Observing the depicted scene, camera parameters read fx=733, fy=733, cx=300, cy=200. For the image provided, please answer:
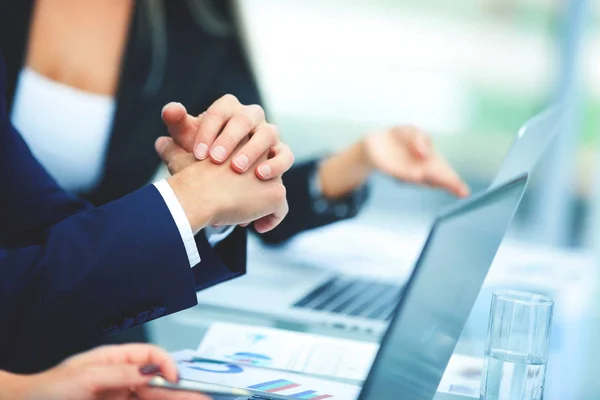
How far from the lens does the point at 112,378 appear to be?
0.57 meters

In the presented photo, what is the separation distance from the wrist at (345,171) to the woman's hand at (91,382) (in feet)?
3.19

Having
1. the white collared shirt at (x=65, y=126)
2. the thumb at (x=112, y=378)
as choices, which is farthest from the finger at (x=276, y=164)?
the white collared shirt at (x=65, y=126)

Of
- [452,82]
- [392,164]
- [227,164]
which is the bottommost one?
[227,164]

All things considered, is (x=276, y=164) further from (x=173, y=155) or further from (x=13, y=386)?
(x=13, y=386)

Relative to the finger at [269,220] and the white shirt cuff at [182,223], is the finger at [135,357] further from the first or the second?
the finger at [269,220]

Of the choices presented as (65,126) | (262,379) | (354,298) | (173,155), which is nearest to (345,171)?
(354,298)

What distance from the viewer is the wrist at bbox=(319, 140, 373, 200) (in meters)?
1.55

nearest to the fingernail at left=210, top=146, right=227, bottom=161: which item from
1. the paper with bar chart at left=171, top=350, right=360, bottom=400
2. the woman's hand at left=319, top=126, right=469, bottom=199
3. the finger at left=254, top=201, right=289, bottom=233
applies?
the finger at left=254, top=201, right=289, bottom=233

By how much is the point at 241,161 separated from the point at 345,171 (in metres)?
0.75

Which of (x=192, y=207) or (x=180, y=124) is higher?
(x=180, y=124)

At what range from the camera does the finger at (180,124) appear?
892 mm

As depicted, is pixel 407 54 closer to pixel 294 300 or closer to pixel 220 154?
pixel 294 300

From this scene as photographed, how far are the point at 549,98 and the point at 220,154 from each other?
2.79m

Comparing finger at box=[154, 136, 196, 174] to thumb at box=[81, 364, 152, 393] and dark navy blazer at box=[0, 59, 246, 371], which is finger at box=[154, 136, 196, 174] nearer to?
dark navy blazer at box=[0, 59, 246, 371]
